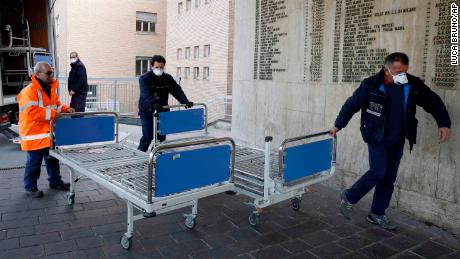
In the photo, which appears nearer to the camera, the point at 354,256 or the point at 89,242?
the point at 354,256

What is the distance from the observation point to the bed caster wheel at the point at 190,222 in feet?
14.5

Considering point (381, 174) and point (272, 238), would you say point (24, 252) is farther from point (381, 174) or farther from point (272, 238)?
point (381, 174)

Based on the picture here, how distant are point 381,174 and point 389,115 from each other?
0.62 meters

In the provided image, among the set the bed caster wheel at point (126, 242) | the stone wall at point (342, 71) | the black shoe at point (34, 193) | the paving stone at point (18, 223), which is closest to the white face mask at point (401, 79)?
the stone wall at point (342, 71)

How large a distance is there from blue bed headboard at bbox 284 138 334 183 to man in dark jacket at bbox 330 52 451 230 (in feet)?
0.74

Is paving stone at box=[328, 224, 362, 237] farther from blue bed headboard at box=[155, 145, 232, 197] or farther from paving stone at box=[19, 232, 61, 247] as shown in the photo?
paving stone at box=[19, 232, 61, 247]

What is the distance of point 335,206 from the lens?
17.3 feet

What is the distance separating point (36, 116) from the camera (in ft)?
17.0

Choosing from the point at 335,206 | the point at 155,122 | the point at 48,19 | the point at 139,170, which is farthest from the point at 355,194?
the point at 48,19

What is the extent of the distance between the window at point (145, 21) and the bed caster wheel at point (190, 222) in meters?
26.4

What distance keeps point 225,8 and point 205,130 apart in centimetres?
1730

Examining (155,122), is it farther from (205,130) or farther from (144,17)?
(144,17)

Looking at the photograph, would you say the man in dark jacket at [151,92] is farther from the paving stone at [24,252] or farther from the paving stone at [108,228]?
the paving stone at [24,252]

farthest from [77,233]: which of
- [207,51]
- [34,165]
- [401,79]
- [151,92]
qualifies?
[207,51]
